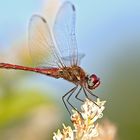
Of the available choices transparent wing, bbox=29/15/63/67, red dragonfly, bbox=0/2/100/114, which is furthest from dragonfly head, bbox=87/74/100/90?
transparent wing, bbox=29/15/63/67

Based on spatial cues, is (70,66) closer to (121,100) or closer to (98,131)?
(98,131)

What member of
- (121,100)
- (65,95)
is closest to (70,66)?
(65,95)

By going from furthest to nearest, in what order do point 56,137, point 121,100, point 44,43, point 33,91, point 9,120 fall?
1. point 121,100
2. point 44,43
3. point 33,91
4. point 9,120
5. point 56,137

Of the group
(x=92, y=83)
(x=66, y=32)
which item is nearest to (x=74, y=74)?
(x=92, y=83)

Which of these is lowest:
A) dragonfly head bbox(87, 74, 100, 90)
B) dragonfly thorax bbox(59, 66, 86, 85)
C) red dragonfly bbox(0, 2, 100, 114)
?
dragonfly head bbox(87, 74, 100, 90)

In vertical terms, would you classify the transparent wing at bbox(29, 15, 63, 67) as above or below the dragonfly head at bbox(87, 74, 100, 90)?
above

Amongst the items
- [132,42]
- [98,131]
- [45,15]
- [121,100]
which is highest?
[132,42]

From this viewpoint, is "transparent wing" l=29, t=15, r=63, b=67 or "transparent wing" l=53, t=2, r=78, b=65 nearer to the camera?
"transparent wing" l=29, t=15, r=63, b=67

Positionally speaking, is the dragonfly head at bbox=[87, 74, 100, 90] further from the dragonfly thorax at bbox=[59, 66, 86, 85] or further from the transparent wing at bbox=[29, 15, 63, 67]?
the transparent wing at bbox=[29, 15, 63, 67]
